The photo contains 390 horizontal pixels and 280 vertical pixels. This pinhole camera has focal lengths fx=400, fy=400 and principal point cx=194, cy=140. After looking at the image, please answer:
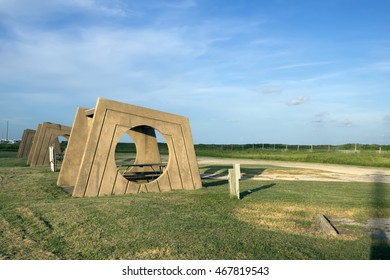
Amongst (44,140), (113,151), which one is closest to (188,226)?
(113,151)

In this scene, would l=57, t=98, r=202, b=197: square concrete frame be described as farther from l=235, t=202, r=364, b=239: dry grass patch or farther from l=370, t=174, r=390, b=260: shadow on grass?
l=370, t=174, r=390, b=260: shadow on grass

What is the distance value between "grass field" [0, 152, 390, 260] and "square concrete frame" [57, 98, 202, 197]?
837mm

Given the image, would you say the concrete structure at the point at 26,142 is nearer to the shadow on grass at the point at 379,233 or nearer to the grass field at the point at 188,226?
the grass field at the point at 188,226

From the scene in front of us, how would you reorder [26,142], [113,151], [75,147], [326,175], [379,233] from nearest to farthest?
[379,233] → [113,151] → [75,147] → [326,175] → [26,142]

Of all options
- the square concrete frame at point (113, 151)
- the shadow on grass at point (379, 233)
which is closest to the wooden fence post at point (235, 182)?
the square concrete frame at point (113, 151)

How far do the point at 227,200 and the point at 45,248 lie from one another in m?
6.50

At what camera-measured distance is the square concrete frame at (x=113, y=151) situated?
42.9ft

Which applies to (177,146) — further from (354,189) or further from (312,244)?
(312,244)

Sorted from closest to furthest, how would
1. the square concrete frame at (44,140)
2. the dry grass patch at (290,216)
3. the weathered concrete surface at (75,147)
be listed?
the dry grass patch at (290,216), the weathered concrete surface at (75,147), the square concrete frame at (44,140)

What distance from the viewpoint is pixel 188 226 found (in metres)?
8.29

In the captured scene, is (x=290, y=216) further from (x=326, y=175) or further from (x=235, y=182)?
(x=326, y=175)

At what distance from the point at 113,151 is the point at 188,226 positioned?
6.07 metres

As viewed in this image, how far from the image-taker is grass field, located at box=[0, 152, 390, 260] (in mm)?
6422

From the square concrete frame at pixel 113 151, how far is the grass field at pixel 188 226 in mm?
837
